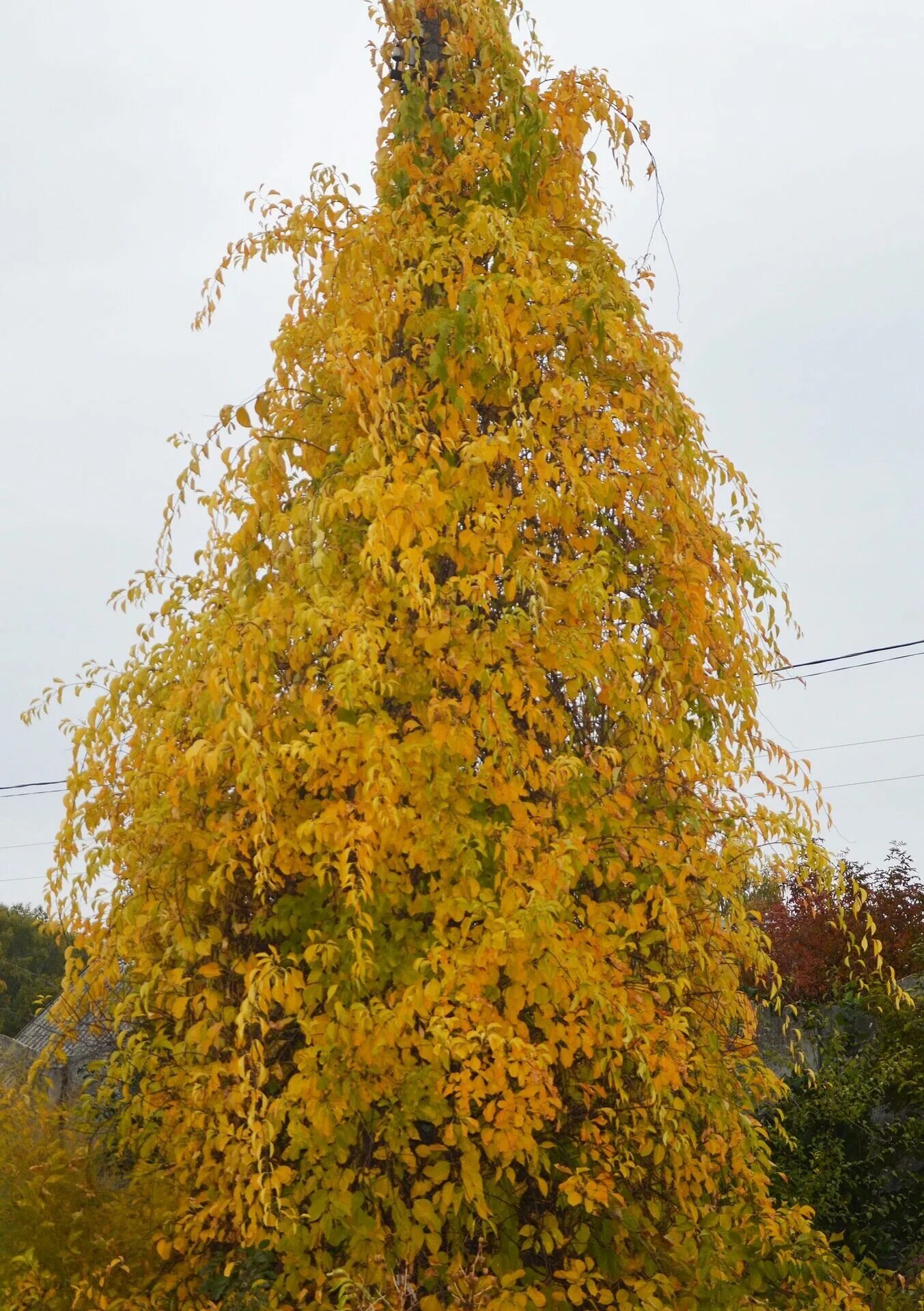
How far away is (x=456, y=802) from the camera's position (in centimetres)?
521

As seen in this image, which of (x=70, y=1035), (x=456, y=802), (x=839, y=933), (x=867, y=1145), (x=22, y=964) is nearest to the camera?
(x=456, y=802)

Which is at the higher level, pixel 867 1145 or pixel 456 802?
pixel 456 802

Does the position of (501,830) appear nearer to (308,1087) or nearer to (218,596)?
(308,1087)

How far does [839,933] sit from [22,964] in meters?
22.5

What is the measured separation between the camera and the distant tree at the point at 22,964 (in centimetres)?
2522

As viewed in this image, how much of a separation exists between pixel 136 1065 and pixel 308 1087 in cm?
117

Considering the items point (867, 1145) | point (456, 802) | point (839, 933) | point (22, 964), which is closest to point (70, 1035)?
point (456, 802)

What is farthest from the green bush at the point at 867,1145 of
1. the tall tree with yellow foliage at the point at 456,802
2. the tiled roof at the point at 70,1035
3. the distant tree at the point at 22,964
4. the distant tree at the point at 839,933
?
the distant tree at the point at 22,964

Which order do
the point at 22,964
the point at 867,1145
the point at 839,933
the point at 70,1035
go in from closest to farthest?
1. the point at 70,1035
2. the point at 867,1145
3. the point at 839,933
4. the point at 22,964

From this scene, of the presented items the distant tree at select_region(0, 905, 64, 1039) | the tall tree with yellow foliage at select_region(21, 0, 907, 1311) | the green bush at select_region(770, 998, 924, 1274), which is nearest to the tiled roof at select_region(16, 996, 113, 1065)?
the tall tree with yellow foliage at select_region(21, 0, 907, 1311)

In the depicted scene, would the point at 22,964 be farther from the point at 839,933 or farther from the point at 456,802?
the point at 456,802

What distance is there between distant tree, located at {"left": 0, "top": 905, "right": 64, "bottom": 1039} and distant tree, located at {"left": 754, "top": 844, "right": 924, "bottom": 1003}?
17.0 metres

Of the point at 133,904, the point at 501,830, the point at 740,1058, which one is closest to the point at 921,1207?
the point at 740,1058

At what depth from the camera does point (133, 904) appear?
5520 mm
